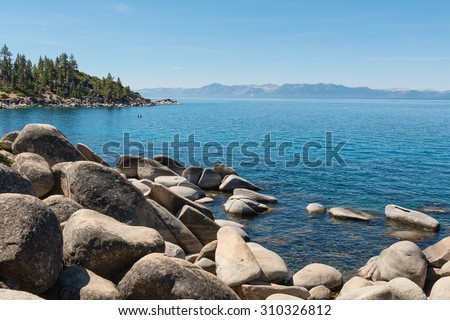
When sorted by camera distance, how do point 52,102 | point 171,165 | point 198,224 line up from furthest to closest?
point 52,102, point 171,165, point 198,224

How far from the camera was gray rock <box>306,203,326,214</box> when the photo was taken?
29656 mm

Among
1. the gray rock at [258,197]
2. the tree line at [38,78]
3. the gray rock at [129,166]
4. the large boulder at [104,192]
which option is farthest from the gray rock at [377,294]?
the tree line at [38,78]

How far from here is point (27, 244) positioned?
10039 mm

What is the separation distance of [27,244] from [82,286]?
1798 mm

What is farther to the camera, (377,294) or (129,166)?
(129,166)

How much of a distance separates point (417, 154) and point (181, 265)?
5741 cm

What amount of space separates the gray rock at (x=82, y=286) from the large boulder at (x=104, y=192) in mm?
5029

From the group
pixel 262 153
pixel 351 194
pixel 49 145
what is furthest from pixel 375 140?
pixel 49 145

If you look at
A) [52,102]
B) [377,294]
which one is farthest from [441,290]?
[52,102]

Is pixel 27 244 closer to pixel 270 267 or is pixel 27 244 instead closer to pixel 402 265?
pixel 270 267

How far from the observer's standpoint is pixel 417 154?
60.2m

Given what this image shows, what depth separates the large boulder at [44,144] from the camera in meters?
22.2

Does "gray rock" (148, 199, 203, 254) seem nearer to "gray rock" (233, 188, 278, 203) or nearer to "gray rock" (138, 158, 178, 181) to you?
"gray rock" (233, 188, 278, 203)
